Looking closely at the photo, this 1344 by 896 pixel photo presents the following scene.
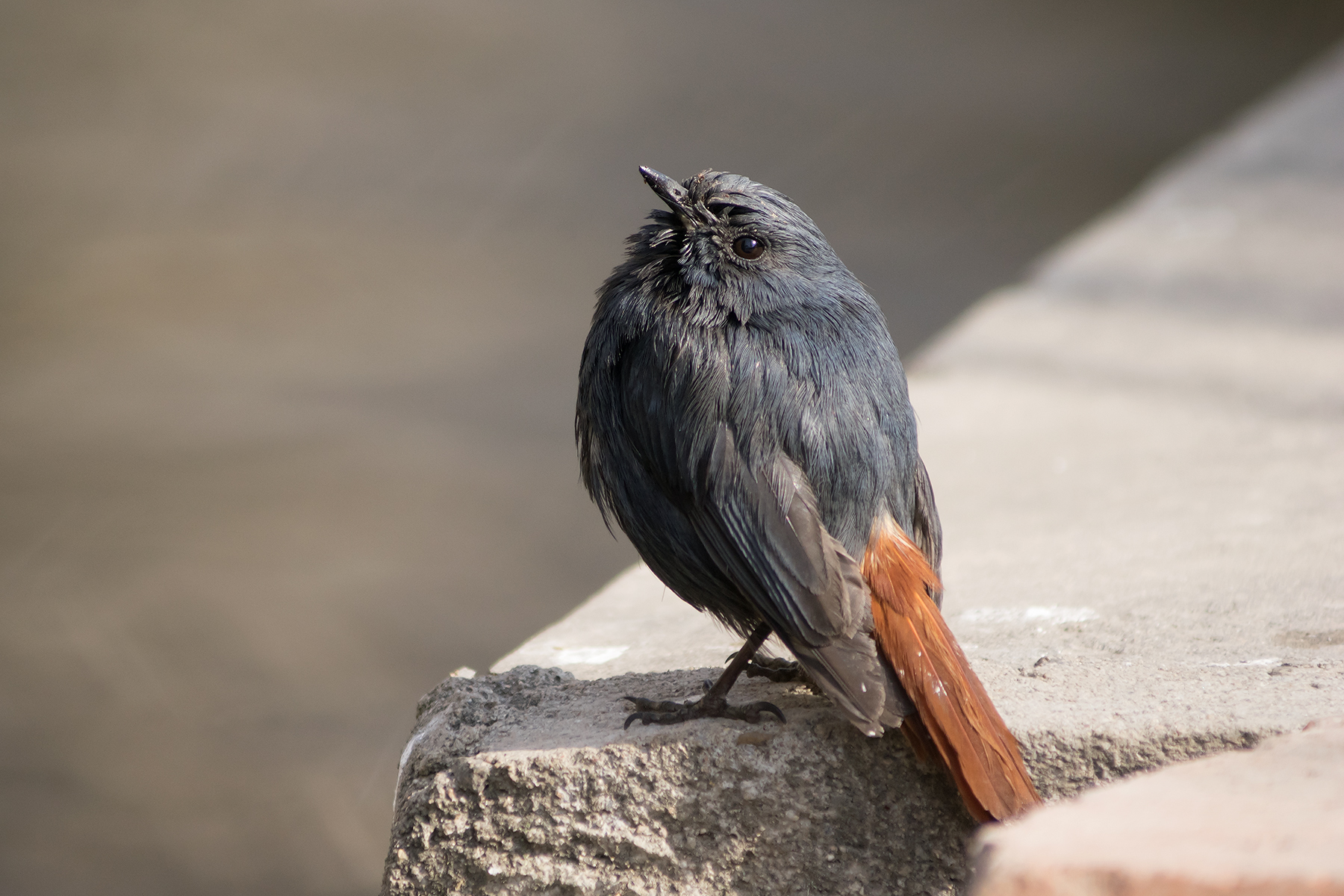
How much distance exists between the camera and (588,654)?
9.00 feet

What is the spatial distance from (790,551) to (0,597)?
372cm

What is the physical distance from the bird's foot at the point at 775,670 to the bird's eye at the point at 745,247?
68 centimetres

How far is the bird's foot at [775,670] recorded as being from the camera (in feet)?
7.19

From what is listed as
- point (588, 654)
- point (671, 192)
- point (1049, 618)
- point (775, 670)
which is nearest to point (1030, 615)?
point (1049, 618)

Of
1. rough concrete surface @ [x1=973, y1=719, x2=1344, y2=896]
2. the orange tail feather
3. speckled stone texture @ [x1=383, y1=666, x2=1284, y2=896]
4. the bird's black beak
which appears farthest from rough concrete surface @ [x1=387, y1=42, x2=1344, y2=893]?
the bird's black beak

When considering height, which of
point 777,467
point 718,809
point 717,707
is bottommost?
point 718,809

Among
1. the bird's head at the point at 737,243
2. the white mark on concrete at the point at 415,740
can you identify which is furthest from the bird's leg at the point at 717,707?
the bird's head at the point at 737,243

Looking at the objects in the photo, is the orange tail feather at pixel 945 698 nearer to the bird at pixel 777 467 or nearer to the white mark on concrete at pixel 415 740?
the bird at pixel 777 467

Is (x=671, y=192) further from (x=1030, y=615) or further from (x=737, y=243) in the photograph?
(x=1030, y=615)

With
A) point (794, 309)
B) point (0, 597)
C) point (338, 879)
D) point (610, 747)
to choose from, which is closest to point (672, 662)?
point (610, 747)

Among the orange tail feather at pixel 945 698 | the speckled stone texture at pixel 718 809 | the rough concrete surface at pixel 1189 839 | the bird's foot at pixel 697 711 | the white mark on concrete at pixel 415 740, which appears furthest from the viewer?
the white mark on concrete at pixel 415 740

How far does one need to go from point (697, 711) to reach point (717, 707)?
32mm

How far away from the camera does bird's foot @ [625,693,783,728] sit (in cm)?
201

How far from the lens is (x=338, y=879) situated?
354 centimetres
